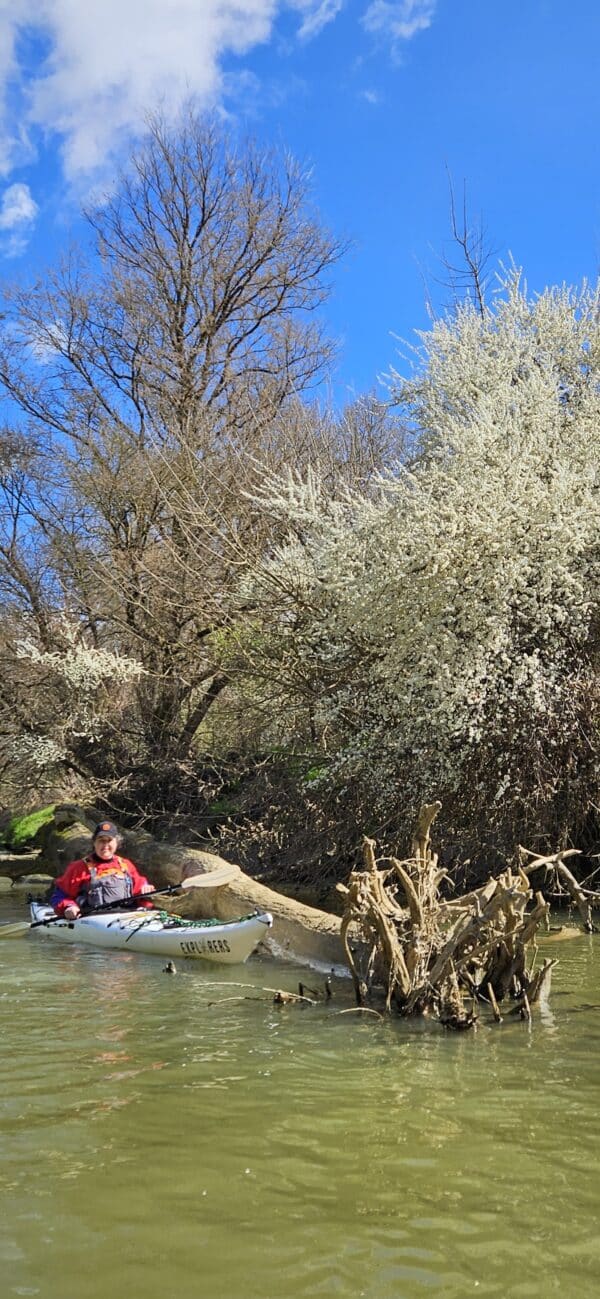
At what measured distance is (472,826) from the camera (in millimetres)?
12125

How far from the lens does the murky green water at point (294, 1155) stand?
12.2 ft

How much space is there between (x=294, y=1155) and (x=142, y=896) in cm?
690

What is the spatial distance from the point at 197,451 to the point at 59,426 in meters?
3.17

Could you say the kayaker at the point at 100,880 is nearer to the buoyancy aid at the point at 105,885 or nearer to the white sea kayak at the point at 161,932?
the buoyancy aid at the point at 105,885

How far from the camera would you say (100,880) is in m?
12.0

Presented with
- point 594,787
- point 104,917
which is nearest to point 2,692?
point 104,917

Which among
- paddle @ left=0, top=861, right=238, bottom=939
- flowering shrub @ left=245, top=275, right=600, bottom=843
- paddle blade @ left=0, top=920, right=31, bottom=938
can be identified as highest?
flowering shrub @ left=245, top=275, right=600, bottom=843

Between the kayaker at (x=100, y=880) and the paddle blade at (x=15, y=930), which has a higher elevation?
the kayaker at (x=100, y=880)

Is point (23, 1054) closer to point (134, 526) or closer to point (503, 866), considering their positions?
point (503, 866)

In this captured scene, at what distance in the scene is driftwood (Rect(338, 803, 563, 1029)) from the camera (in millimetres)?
7043

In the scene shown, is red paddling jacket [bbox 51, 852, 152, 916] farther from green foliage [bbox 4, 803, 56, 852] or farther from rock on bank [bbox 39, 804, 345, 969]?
green foliage [bbox 4, 803, 56, 852]

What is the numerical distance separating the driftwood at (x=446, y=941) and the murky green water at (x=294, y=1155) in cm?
25

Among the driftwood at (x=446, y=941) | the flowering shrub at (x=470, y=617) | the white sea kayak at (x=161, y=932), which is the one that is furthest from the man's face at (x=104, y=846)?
the driftwood at (x=446, y=941)

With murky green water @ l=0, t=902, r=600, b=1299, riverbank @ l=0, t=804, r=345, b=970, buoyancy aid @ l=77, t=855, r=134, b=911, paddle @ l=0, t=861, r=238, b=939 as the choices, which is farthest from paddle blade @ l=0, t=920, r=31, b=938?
murky green water @ l=0, t=902, r=600, b=1299
